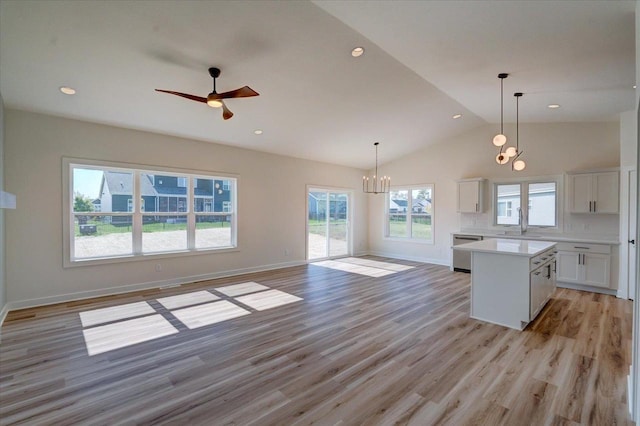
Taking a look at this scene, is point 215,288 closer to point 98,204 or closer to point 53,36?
point 98,204

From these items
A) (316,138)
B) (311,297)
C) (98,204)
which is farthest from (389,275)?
(98,204)

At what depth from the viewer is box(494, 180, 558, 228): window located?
20.3 feet

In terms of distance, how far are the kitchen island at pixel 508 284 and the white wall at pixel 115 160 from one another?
4.36 metres

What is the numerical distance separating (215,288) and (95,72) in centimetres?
354

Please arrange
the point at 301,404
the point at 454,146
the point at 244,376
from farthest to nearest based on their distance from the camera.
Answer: the point at 454,146, the point at 244,376, the point at 301,404

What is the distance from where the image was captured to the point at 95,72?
352 cm

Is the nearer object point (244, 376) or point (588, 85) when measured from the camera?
point (244, 376)

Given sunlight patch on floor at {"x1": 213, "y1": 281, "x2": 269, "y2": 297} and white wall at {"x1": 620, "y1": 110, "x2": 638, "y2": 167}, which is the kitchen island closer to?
white wall at {"x1": 620, "y1": 110, "x2": 638, "y2": 167}

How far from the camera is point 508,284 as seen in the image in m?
3.71

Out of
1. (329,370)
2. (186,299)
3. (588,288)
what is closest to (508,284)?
(329,370)

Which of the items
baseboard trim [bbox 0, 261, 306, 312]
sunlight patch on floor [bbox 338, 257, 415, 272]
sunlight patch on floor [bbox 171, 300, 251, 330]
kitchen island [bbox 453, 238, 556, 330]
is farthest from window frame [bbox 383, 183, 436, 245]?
sunlight patch on floor [bbox 171, 300, 251, 330]

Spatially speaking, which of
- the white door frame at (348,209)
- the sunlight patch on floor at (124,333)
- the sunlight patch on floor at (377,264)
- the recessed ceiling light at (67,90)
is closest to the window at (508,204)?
the sunlight patch on floor at (377,264)

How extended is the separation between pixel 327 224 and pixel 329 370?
5.85m

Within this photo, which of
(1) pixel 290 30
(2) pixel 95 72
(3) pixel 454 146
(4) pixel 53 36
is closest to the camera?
(4) pixel 53 36
